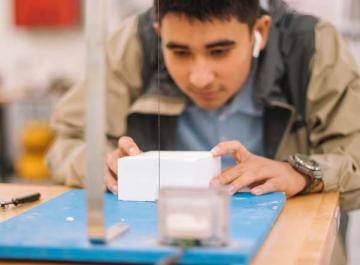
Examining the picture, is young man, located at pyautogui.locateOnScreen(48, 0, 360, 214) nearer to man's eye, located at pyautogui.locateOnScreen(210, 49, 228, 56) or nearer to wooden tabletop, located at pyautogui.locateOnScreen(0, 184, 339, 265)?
man's eye, located at pyautogui.locateOnScreen(210, 49, 228, 56)

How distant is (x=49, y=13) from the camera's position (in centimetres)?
446

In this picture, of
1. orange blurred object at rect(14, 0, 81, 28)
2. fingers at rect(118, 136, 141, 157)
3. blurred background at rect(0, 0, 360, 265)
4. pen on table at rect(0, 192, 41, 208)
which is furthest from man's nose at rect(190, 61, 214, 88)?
orange blurred object at rect(14, 0, 81, 28)

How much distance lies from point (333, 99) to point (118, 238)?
79 cm

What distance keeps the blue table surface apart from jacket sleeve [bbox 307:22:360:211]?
1.30 feet

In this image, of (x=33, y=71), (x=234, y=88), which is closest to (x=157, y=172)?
(x=234, y=88)

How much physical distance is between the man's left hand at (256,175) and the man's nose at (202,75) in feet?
0.62

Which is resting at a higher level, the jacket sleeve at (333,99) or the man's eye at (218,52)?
the man's eye at (218,52)

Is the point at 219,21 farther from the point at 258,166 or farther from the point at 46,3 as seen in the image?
the point at 46,3

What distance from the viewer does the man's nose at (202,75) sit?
1.34m

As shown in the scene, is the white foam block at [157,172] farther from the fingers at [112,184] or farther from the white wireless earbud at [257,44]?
the white wireless earbud at [257,44]

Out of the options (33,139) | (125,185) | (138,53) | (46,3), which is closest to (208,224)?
(125,185)

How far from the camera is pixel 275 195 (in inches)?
45.0

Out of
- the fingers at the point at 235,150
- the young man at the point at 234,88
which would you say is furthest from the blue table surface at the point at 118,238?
the young man at the point at 234,88

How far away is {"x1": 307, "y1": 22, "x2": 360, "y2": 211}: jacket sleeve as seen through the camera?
4.62 feet
